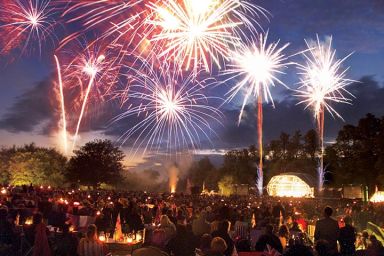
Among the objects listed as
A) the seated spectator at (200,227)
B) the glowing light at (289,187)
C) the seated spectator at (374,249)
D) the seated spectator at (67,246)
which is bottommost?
the seated spectator at (67,246)

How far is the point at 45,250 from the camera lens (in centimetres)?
980

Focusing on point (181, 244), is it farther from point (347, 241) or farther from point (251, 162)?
point (251, 162)

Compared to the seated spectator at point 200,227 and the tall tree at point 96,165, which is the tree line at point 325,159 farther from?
the seated spectator at point 200,227

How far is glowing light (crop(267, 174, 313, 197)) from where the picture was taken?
6400 centimetres

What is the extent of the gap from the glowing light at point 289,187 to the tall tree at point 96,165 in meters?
23.0

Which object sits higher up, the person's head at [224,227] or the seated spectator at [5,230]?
the person's head at [224,227]

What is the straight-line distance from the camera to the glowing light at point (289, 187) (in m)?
64.0

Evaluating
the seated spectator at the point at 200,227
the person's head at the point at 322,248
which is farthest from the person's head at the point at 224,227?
the person's head at the point at 322,248

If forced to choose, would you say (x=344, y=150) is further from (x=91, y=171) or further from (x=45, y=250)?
(x=45, y=250)

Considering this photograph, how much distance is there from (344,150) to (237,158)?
30.8 metres

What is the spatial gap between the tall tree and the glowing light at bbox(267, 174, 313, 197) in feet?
75.6

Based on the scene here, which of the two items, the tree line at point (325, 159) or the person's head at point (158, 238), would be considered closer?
the person's head at point (158, 238)

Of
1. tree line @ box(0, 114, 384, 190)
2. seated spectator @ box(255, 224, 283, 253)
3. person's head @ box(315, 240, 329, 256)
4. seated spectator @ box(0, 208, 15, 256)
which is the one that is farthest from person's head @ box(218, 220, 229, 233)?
tree line @ box(0, 114, 384, 190)

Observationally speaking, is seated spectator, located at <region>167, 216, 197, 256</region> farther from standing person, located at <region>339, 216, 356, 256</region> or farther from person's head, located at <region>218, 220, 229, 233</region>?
standing person, located at <region>339, 216, 356, 256</region>
